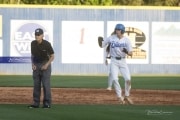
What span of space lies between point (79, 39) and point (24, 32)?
2.68 metres

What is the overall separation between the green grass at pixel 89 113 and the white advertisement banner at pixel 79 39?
59.9ft

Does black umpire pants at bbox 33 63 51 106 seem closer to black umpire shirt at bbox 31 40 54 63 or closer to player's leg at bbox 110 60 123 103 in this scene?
black umpire shirt at bbox 31 40 54 63

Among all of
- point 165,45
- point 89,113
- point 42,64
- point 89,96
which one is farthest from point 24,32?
point 89,113

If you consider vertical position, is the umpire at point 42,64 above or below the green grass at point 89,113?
above

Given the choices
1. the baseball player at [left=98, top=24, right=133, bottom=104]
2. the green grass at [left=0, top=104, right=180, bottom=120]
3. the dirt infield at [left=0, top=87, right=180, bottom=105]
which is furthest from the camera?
the dirt infield at [left=0, top=87, right=180, bottom=105]

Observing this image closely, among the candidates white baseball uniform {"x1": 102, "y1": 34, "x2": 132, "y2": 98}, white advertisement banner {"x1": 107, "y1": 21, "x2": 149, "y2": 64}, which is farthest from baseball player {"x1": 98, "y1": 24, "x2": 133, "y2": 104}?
white advertisement banner {"x1": 107, "y1": 21, "x2": 149, "y2": 64}

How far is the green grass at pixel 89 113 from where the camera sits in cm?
1116

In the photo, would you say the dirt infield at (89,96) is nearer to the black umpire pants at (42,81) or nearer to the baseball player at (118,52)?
the baseball player at (118,52)

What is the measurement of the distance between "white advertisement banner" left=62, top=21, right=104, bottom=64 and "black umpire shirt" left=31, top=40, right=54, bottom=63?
1805cm

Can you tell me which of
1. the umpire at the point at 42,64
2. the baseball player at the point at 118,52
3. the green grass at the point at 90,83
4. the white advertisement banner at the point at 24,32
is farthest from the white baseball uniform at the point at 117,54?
the white advertisement banner at the point at 24,32

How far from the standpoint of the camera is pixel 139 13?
32.0 metres

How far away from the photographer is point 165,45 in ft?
104

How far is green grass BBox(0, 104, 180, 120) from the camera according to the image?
11.2 m

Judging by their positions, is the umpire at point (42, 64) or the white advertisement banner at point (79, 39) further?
the white advertisement banner at point (79, 39)
